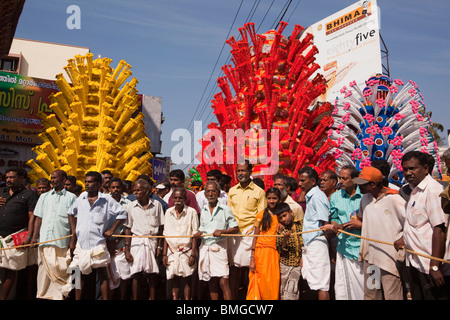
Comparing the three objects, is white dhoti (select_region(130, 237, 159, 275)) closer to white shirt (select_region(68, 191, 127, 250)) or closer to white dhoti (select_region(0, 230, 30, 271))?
white shirt (select_region(68, 191, 127, 250))

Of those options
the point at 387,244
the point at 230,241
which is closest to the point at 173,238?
the point at 230,241

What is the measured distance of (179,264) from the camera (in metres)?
4.58

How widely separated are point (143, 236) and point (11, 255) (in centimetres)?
164

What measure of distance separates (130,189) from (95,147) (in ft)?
3.10

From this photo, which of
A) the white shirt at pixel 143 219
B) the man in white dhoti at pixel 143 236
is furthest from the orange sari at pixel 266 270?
the white shirt at pixel 143 219

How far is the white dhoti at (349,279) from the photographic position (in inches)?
165

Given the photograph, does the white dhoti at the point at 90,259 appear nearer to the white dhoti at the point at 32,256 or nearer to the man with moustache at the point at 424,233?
the white dhoti at the point at 32,256

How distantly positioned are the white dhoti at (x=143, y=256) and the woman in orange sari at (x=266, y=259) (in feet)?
3.76

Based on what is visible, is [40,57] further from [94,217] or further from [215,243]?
[215,243]

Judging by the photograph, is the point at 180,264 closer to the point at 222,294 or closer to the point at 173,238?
the point at 173,238

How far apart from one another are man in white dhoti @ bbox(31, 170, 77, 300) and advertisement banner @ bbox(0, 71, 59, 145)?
11955 millimetres

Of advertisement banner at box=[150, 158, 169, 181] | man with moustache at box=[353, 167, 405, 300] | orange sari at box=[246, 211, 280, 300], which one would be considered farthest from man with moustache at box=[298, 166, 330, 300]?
advertisement banner at box=[150, 158, 169, 181]

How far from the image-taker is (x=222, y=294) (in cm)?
494

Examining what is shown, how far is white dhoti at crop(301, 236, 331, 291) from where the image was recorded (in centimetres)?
413
